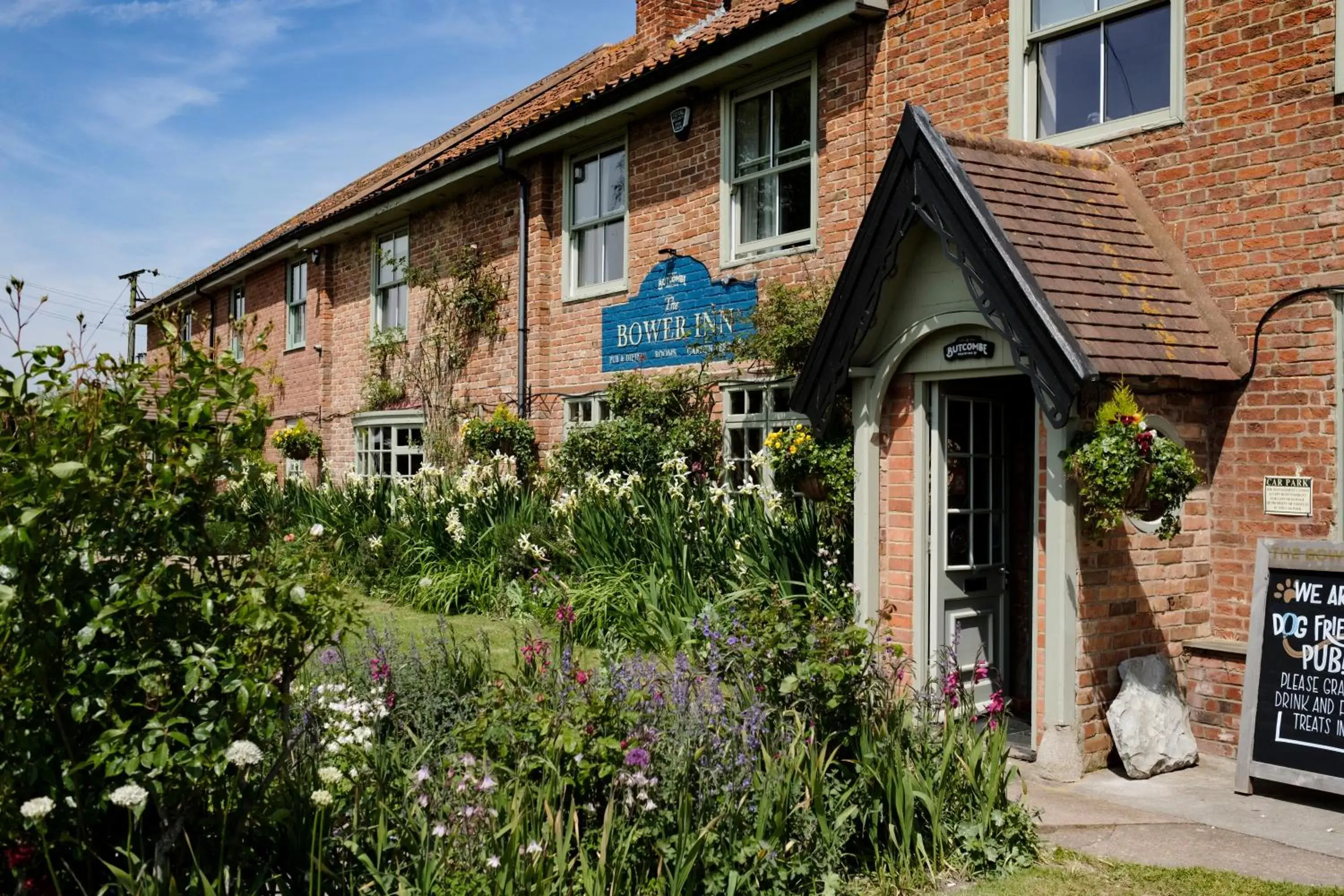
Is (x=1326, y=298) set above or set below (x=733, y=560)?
above

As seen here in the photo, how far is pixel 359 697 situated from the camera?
5.58 meters

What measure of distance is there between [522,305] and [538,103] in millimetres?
4635

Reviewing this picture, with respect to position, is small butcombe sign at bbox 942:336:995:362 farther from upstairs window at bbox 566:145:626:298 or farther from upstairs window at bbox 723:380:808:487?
upstairs window at bbox 566:145:626:298

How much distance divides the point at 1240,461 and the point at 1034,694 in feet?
6.26

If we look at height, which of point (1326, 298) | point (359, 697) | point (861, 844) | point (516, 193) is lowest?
point (861, 844)

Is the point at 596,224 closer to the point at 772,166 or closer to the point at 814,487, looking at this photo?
the point at 772,166

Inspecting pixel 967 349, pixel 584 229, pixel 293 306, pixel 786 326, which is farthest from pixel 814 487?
pixel 293 306

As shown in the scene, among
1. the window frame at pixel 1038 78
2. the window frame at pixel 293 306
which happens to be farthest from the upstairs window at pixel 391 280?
the window frame at pixel 1038 78

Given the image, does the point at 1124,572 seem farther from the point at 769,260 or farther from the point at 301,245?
the point at 301,245

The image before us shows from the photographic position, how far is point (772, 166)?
35.7ft

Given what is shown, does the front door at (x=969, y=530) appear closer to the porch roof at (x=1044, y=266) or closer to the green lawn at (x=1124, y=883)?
the porch roof at (x=1044, y=266)

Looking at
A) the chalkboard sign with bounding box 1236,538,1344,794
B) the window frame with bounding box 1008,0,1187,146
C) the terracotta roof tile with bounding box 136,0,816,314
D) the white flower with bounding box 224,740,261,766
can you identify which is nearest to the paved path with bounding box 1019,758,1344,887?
the chalkboard sign with bounding box 1236,538,1344,794

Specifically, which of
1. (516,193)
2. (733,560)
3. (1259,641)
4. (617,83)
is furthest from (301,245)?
(1259,641)

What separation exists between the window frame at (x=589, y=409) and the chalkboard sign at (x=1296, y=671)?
7124mm
